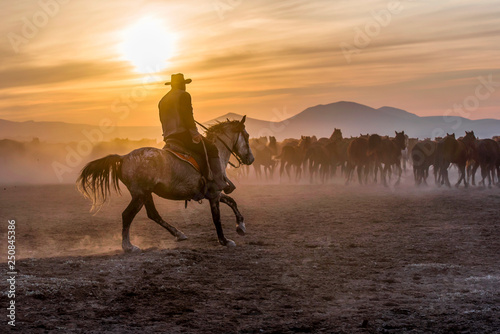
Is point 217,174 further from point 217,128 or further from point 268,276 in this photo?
point 268,276

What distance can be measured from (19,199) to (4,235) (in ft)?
32.3

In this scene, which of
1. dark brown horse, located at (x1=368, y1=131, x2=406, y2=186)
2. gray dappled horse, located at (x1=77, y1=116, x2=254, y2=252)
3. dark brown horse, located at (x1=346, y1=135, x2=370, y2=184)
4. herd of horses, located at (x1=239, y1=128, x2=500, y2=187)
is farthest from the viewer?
dark brown horse, located at (x1=346, y1=135, x2=370, y2=184)

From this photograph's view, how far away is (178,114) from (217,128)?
1.13 m

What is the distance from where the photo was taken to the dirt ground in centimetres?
587

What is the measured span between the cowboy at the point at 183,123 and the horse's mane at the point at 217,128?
1.71 feet

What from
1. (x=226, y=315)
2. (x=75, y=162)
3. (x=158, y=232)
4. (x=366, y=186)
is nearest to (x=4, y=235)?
(x=158, y=232)

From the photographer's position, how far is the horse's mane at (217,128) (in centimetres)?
1098

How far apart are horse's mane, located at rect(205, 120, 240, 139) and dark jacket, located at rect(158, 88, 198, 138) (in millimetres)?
777

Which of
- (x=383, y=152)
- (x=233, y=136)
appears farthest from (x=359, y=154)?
(x=233, y=136)

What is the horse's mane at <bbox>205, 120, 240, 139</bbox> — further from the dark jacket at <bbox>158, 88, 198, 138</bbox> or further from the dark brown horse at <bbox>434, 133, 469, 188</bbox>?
the dark brown horse at <bbox>434, 133, 469, 188</bbox>

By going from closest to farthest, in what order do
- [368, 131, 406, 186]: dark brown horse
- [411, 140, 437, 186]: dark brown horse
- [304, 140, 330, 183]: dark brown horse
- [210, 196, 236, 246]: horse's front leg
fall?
[210, 196, 236, 246]: horse's front leg → [411, 140, 437, 186]: dark brown horse → [368, 131, 406, 186]: dark brown horse → [304, 140, 330, 183]: dark brown horse

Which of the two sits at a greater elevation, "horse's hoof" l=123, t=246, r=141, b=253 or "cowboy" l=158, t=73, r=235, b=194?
"cowboy" l=158, t=73, r=235, b=194

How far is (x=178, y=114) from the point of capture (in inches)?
400

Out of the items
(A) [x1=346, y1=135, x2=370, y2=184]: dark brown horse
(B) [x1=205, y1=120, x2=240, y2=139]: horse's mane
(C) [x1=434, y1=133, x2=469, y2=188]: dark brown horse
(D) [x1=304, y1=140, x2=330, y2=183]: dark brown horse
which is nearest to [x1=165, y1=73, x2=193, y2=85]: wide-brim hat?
(B) [x1=205, y1=120, x2=240, y2=139]: horse's mane
